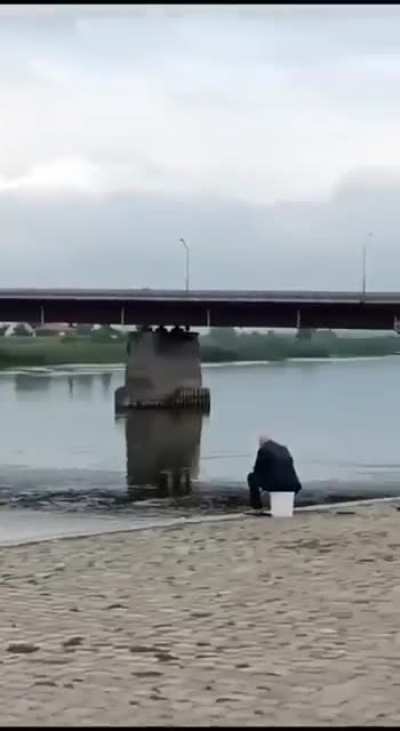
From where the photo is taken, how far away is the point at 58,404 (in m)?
74.5

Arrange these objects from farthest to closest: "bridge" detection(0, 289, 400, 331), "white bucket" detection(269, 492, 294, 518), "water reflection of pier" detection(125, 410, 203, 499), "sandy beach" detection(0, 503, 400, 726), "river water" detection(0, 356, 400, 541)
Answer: "bridge" detection(0, 289, 400, 331) < "water reflection of pier" detection(125, 410, 203, 499) < "river water" detection(0, 356, 400, 541) < "white bucket" detection(269, 492, 294, 518) < "sandy beach" detection(0, 503, 400, 726)

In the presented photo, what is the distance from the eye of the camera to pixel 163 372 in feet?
229

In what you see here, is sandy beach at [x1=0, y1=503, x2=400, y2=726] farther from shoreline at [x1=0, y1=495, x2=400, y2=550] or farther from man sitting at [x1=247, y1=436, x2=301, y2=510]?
man sitting at [x1=247, y1=436, x2=301, y2=510]

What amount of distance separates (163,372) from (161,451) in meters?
28.6

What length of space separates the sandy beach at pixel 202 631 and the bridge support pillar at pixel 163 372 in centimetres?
5599

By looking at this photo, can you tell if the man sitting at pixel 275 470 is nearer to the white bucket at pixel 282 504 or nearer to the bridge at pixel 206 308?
the white bucket at pixel 282 504

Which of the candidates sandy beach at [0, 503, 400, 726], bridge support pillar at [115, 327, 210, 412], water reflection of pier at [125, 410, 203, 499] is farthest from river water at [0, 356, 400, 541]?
sandy beach at [0, 503, 400, 726]

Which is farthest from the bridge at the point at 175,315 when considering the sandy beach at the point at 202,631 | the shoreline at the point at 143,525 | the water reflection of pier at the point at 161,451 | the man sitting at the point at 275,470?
the sandy beach at the point at 202,631

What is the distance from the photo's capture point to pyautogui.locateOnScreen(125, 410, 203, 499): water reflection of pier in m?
29.1

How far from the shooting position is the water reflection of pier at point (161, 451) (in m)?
29.1

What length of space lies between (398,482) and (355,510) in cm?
1370

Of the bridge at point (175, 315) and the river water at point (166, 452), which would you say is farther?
the bridge at point (175, 315)

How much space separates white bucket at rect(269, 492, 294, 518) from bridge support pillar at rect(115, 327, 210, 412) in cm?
5196

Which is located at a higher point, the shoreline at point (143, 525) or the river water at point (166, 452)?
the shoreline at point (143, 525)
